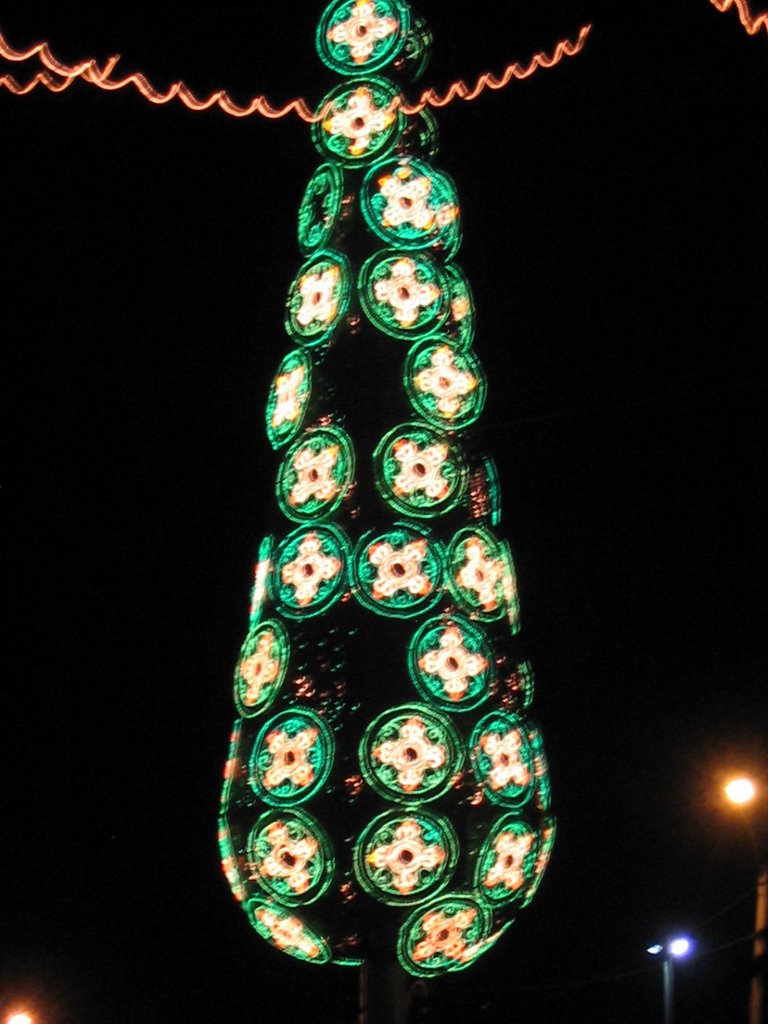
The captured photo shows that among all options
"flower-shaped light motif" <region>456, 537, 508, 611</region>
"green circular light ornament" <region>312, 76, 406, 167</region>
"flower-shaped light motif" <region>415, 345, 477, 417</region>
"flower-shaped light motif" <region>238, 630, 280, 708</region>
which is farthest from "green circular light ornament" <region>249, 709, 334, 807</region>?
"green circular light ornament" <region>312, 76, 406, 167</region>

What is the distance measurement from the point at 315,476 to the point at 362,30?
13.4 ft

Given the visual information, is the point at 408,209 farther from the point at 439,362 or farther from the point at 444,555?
the point at 444,555

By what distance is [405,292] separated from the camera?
14031mm

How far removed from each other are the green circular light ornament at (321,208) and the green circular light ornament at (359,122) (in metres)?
0.16

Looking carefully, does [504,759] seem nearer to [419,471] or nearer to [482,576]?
[482,576]

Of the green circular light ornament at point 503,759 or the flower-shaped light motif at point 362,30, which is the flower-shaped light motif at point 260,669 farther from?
the flower-shaped light motif at point 362,30

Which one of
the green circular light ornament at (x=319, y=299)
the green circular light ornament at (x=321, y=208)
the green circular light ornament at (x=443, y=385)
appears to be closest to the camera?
the green circular light ornament at (x=443, y=385)

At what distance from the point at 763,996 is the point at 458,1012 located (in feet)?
19.4

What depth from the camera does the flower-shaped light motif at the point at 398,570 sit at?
1295 centimetres

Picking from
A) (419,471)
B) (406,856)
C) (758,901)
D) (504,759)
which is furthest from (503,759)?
(419,471)

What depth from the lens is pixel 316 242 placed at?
14.6m

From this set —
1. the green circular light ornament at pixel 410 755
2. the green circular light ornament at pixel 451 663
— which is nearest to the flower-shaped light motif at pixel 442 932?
the green circular light ornament at pixel 410 755

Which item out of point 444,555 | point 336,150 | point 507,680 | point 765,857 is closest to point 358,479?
point 444,555

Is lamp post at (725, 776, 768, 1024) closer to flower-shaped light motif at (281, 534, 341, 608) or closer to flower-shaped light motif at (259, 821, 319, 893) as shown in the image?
flower-shaped light motif at (259, 821, 319, 893)
